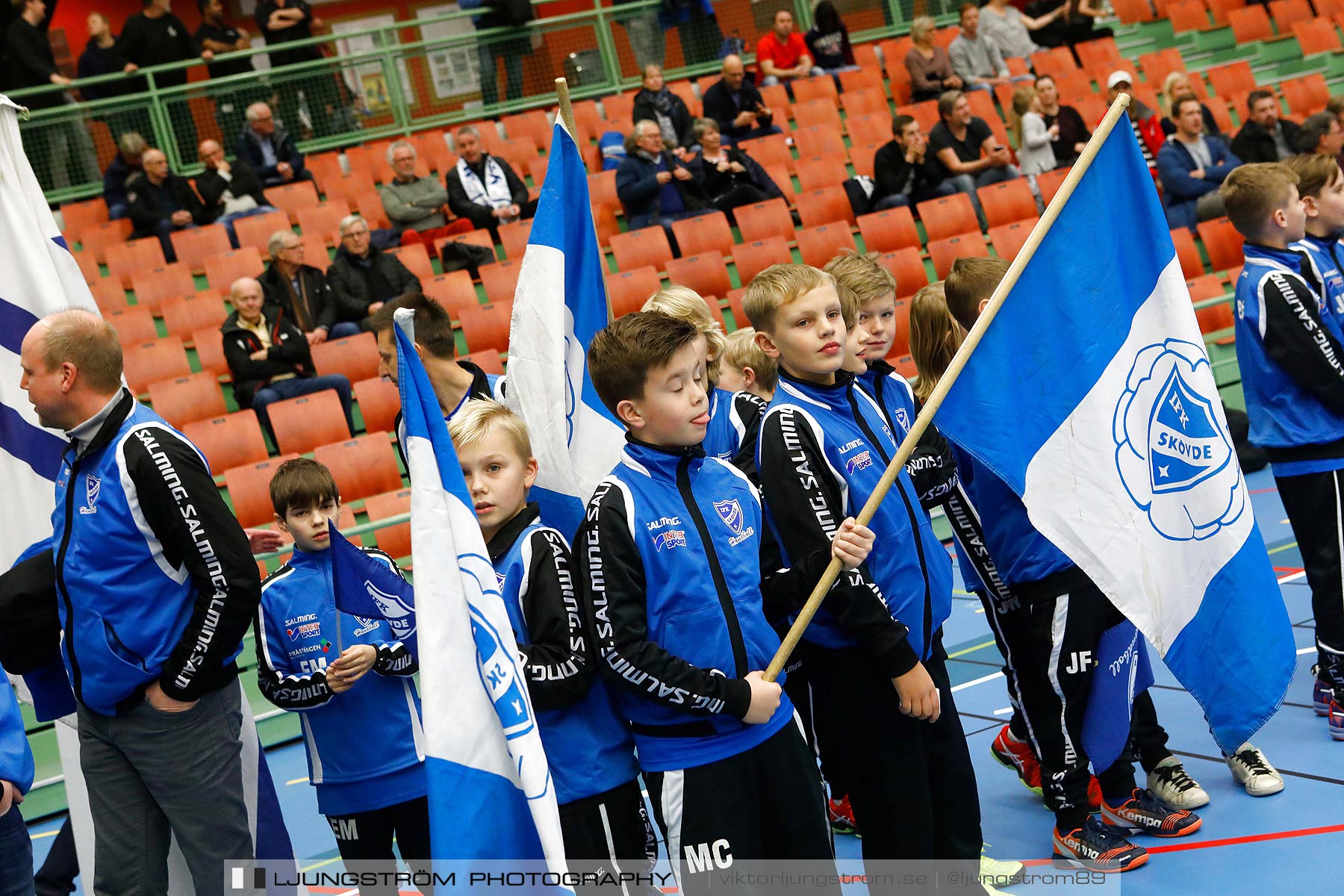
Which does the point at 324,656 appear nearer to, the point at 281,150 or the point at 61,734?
the point at 61,734

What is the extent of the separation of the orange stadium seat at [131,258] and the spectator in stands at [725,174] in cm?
467

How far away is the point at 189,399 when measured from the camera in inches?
326

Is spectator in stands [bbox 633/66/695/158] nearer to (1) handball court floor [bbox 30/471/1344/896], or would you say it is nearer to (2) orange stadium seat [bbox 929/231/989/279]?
(2) orange stadium seat [bbox 929/231/989/279]

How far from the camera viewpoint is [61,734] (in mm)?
3809

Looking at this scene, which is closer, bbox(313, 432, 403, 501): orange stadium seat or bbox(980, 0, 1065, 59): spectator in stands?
bbox(313, 432, 403, 501): orange stadium seat

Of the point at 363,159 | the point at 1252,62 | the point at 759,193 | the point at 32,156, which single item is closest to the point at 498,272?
the point at 759,193

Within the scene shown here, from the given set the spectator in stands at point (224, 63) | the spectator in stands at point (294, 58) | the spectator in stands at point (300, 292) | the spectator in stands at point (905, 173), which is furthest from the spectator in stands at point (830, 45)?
the spectator in stands at point (300, 292)

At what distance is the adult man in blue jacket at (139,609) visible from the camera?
10.2 ft

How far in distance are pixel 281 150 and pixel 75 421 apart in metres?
9.18

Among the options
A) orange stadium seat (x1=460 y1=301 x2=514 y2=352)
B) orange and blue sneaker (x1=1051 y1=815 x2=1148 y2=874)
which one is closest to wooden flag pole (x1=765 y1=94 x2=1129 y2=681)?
orange and blue sneaker (x1=1051 y1=815 x2=1148 y2=874)

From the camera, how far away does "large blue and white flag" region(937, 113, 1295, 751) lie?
2.87 metres

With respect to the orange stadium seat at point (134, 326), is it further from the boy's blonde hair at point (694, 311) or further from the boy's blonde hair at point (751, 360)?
the boy's blonde hair at point (694, 311)

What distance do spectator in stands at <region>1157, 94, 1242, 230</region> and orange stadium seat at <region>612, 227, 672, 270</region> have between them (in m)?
4.45

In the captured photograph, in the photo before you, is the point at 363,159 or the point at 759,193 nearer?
the point at 759,193
